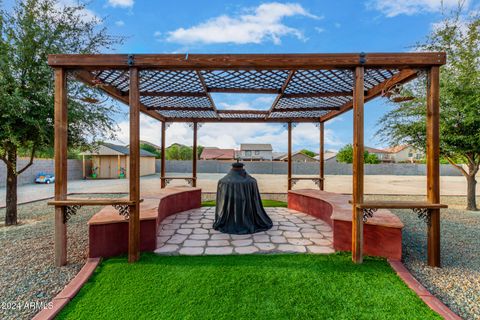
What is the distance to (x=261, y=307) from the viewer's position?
2047 millimetres

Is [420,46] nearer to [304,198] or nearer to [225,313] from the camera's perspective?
[304,198]

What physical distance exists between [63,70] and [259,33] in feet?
11.8

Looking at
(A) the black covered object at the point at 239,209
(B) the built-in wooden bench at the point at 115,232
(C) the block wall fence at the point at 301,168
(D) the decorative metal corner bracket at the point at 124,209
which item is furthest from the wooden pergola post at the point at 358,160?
(C) the block wall fence at the point at 301,168

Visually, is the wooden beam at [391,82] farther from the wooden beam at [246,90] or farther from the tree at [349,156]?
the tree at [349,156]

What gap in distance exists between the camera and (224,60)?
9.49 ft

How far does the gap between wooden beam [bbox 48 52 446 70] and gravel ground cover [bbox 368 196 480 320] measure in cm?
259

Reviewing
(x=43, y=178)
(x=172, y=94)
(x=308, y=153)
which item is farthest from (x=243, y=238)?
(x=308, y=153)

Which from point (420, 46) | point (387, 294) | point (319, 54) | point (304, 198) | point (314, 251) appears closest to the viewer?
point (387, 294)

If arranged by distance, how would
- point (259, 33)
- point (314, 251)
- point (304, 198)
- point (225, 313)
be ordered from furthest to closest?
point (304, 198) < point (259, 33) < point (314, 251) < point (225, 313)

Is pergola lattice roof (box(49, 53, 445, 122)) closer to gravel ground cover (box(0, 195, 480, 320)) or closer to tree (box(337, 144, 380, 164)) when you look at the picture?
gravel ground cover (box(0, 195, 480, 320))

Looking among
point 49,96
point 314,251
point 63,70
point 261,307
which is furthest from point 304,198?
point 49,96

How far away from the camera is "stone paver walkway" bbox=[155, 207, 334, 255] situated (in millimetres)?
3234

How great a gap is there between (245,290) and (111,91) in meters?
3.86

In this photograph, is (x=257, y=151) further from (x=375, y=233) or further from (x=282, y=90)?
(x=375, y=233)
